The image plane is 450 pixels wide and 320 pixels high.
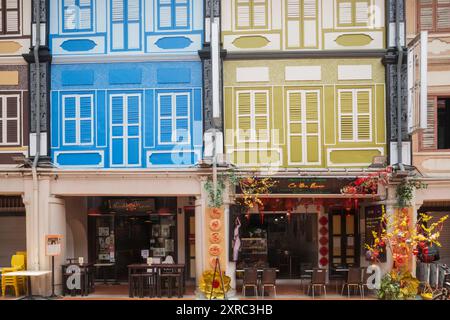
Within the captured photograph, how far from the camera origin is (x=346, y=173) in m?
13.3

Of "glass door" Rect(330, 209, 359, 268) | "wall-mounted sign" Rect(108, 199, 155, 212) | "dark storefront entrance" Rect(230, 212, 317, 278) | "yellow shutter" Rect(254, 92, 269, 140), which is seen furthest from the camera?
"wall-mounted sign" Rect(108, 199, 155, 212)

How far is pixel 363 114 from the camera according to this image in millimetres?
13742

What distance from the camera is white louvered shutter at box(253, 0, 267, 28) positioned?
1389 cm

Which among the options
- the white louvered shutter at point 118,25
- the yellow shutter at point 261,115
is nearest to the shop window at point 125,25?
the white louvered shutter at point 118,25

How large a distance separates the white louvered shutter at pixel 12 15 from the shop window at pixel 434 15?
33.4 ft

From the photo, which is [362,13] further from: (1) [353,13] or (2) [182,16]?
(2) [182,16]

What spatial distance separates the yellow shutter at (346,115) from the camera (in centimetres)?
1375

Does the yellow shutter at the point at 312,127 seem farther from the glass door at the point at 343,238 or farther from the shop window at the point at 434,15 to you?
the shop window at the point at 434,15

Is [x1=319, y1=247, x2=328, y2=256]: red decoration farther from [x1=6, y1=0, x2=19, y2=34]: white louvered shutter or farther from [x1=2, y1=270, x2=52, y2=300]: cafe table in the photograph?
[x1=6, y1=0, x2=19, y2=34]: white louvered shutter

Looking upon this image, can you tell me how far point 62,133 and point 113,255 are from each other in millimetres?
4227

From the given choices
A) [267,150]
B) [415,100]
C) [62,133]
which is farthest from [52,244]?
[415,100]

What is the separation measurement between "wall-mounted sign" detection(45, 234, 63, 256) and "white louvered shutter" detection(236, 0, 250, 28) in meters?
6.87

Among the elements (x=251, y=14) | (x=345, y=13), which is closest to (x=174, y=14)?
(x=251, y=14)

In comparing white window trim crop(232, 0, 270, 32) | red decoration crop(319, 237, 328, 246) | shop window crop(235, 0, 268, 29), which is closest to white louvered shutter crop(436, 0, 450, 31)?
white window trim crop(232, 0, 270, 32)
